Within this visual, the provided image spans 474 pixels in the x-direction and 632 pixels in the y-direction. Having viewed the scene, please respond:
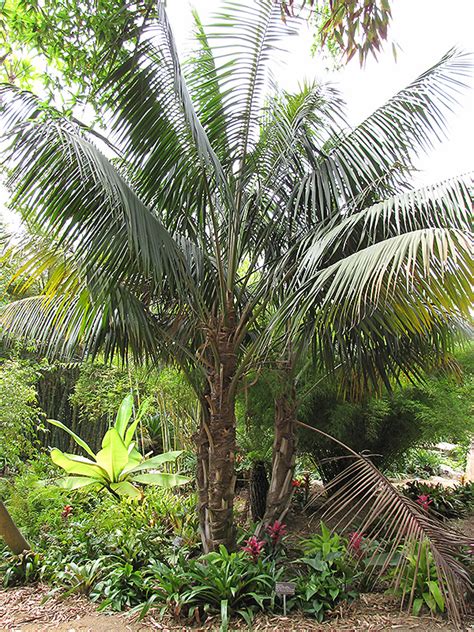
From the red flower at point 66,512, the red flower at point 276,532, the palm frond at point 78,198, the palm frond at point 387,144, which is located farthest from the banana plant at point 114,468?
the palm frond at point 387,144

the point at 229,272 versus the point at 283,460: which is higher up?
the point at 229,272

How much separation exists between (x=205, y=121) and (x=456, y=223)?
1.97 m

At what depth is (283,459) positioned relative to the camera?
415 centimetres

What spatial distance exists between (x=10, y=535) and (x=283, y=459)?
2.30 m

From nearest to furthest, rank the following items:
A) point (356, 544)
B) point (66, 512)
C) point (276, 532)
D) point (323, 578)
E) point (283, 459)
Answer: point (323, 578), point (356, 544), point (276, 532), point (283, 459), point (66, 512)

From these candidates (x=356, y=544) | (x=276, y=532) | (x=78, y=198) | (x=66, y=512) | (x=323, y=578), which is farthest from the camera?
(x=66, y=512)

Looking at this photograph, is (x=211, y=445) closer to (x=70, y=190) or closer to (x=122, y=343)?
(x=122, y=343)

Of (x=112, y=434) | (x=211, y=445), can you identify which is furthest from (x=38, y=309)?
(x=211, y=445)

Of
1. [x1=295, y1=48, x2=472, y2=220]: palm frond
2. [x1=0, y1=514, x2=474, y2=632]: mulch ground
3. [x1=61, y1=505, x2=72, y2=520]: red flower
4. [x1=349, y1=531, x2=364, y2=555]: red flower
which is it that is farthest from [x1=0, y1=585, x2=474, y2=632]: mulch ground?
[x1=295, y1=48, x2=472, y2=220]: palm frond

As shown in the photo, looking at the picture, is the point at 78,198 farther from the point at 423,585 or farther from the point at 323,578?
the point at 423,585

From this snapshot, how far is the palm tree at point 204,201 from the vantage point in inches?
112

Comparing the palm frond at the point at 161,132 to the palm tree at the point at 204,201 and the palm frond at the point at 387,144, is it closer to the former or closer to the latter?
the palm tree at the point at 204,201

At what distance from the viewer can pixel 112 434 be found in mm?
5117

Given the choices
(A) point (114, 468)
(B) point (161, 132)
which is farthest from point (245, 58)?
(A) point (114, 468)
